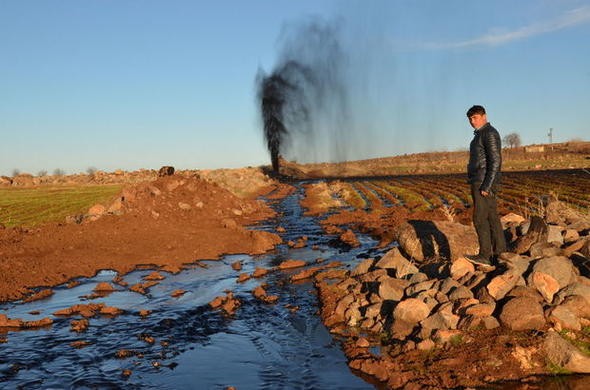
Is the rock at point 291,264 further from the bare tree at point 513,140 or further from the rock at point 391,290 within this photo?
the bare tree at point 513,140

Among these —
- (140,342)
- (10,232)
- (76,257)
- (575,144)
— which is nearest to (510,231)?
(140,342)

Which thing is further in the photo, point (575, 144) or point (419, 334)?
point (575, 144)

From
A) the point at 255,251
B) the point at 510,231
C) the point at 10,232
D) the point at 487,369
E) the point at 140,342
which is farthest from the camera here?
the point at 10,232

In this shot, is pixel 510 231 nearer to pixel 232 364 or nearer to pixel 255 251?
pixel 232 364

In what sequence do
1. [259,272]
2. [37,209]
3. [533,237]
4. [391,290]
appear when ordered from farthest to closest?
[37,209] < [259,272] < [533,237] < [391,290]

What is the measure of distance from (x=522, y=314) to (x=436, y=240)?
3914 mm

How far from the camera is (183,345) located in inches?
324

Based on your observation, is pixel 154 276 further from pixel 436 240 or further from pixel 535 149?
pixel 535 149

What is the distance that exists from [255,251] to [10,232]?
10383 mm

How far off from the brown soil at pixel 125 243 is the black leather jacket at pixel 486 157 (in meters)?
9.67

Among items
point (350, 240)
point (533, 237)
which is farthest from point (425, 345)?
point (350, 240)

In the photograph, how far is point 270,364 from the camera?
735 centimetres

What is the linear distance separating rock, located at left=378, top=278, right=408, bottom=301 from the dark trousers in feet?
5.01

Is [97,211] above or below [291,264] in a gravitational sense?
above
